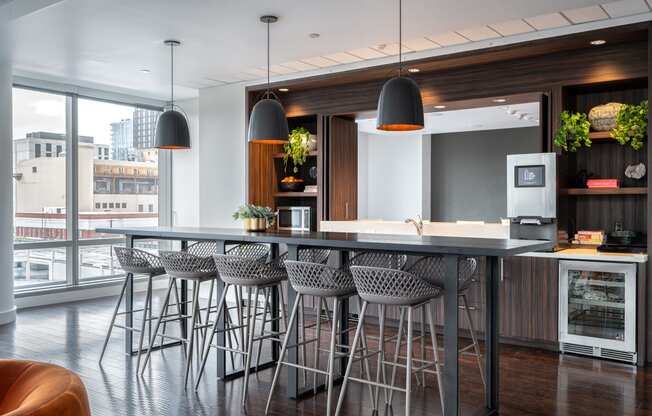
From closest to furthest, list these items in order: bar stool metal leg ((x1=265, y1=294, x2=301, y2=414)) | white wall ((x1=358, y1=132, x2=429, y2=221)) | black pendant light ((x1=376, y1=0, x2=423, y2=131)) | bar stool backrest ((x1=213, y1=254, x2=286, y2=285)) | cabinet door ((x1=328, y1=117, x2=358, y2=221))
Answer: bar stool metal leg ((x1=265, y1=294, x2=301, y2=414))
black pendant light ((x1=376, y1=0, x2=423, y2=131))
bar stool backrest ((x1=213, y1=254, x2=286, y2=285))
cabinet door ((x1=328, y1=117, x2=358, y2=221))
white wall ((x1=358, y1=132, x2=429, y2=221))

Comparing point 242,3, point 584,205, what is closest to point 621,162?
point 584,205

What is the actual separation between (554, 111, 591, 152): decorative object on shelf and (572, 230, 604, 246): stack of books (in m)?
0.74

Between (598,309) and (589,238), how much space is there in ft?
2.24

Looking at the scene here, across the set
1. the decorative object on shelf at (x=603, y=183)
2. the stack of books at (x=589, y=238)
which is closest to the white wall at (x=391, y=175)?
the stack of books at (x=589, y=238)

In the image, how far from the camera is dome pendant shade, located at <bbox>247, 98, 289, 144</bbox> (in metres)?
4.53

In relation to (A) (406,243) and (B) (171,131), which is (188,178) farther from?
(A) (406,243)

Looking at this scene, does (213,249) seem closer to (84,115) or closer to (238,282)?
(238,282)

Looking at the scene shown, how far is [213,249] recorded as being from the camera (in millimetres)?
5004

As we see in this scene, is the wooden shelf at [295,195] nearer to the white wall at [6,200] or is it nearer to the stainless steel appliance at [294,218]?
the stainless steel appliance at [294,218]

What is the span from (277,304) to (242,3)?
7.23 ft

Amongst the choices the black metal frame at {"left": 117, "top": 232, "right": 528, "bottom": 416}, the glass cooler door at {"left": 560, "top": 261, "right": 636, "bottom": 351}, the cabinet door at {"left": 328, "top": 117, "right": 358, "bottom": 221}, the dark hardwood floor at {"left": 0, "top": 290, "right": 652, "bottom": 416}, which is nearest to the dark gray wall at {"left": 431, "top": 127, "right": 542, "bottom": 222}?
the cabinet door at {"left": 328, "top": 117, "right": 358, "bottom": 221}

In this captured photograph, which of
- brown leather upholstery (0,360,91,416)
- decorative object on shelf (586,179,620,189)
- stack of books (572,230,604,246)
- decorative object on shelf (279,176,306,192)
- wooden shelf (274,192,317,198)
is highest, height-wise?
decorative object on shelf (279,176,306,192)

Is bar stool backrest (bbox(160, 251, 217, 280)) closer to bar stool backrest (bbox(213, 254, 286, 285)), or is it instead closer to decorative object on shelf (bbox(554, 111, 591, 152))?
bar stool backrest (bbox(213, 254, 286, 285))

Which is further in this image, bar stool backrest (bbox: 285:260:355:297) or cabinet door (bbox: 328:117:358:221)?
cabinet door (bbox: 328:117:358:221)
